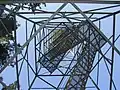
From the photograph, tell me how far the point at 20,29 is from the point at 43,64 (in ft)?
5.30

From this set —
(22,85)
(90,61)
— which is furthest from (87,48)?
(22,85)

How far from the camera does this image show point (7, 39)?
1072cm

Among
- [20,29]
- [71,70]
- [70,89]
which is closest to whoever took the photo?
Answer: [70,89]

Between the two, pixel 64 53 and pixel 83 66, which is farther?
pixel 64 53

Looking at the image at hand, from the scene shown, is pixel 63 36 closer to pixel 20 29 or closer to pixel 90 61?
pixel 20 29

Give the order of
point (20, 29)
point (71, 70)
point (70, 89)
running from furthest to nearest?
point (20, 29) → point (71, 70) → point (70, 89)

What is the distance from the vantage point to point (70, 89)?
1020 cm

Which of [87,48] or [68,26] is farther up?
[68,26]

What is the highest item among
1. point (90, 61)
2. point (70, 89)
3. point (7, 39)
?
point (7, 39)

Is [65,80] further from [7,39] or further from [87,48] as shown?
[7,39]

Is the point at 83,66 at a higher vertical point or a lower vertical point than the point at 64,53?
lower

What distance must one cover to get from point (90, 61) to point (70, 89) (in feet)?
3.35

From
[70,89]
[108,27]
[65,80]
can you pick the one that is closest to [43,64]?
[65,80]

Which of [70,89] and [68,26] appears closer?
[70,89]
